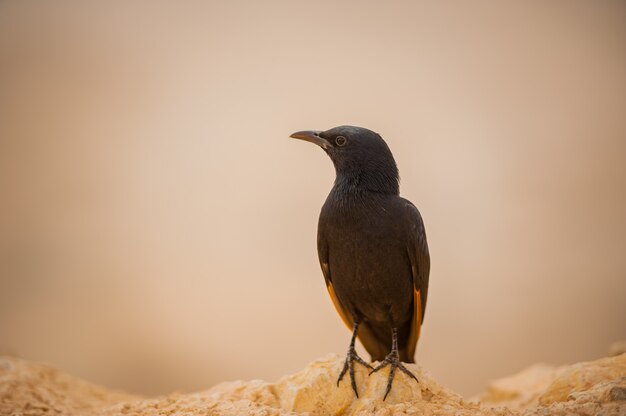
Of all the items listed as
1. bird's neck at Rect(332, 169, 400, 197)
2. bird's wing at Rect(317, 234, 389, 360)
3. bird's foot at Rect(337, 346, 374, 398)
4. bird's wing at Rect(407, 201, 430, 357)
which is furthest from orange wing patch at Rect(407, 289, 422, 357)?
bird's neck at Rect(332, 169, 400, 197)

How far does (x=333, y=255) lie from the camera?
4.48 metres

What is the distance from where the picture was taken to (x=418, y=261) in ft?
14.6

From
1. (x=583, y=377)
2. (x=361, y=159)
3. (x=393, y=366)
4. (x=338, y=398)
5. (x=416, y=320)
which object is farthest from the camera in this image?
(x=416, y=320)

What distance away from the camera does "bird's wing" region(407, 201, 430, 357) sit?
4.41 meters

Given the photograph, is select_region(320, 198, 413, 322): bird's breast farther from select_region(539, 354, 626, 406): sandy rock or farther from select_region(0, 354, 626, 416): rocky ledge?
select_region(539, 354, 626, 406): sandy rock

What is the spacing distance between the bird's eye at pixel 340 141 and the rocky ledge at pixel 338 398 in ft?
5.71

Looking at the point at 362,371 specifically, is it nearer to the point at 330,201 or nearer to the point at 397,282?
the point at 397,282

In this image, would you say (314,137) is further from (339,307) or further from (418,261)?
(339,307)

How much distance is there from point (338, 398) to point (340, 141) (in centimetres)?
205

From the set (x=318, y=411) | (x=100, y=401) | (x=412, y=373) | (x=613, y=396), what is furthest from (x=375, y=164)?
(x=100, y=401)

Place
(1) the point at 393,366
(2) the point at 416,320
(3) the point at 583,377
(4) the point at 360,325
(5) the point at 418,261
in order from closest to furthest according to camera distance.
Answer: (1) the point at 393,366, (3) the point at 583,377, (5) the point at 418,261, (2) the point at 416,320, (4) the point at 360,325

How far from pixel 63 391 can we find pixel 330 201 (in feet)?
10.8

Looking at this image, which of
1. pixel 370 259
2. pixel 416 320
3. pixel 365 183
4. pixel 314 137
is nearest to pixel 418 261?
pixel 370 259

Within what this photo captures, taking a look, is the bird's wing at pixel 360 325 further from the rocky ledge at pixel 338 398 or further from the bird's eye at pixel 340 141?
the bird's eye at pixel 340 141
